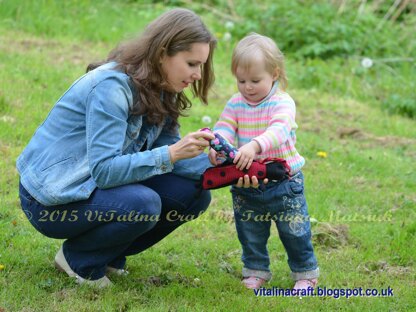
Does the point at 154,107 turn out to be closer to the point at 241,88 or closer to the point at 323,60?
the point at 241,88

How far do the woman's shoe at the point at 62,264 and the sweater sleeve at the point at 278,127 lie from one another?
3.54ft

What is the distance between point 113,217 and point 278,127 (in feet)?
2.79

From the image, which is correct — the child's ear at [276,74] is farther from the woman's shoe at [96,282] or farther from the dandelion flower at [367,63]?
the dandelion flower at [367,63]

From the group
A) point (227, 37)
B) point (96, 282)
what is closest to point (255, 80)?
point (96, 282)

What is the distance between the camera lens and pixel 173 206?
141 inches

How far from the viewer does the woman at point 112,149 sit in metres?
3.21

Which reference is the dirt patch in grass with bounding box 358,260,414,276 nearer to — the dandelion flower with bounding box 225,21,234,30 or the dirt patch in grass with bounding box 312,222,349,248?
the dirt patch in grass with bounding box 312,222,349,248

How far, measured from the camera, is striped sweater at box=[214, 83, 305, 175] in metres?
3.42

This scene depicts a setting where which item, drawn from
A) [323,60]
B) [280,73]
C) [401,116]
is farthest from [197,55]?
[323,60]

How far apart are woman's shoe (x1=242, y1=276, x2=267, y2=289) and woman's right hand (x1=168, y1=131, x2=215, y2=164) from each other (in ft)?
2.76

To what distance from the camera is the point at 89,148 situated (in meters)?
3.21

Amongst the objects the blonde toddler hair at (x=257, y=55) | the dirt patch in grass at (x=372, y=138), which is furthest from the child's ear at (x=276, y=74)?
the dirt patch in grass at (x=372, y=138)

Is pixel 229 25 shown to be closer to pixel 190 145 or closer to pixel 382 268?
pixel 382 268

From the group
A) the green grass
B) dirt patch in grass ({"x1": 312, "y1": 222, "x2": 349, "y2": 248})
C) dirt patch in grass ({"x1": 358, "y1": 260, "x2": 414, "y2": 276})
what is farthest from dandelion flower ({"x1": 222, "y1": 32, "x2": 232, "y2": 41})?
dirt patch in grass ({"x1": 358, "y1": 260, "x2": 414, "y2": 276})
